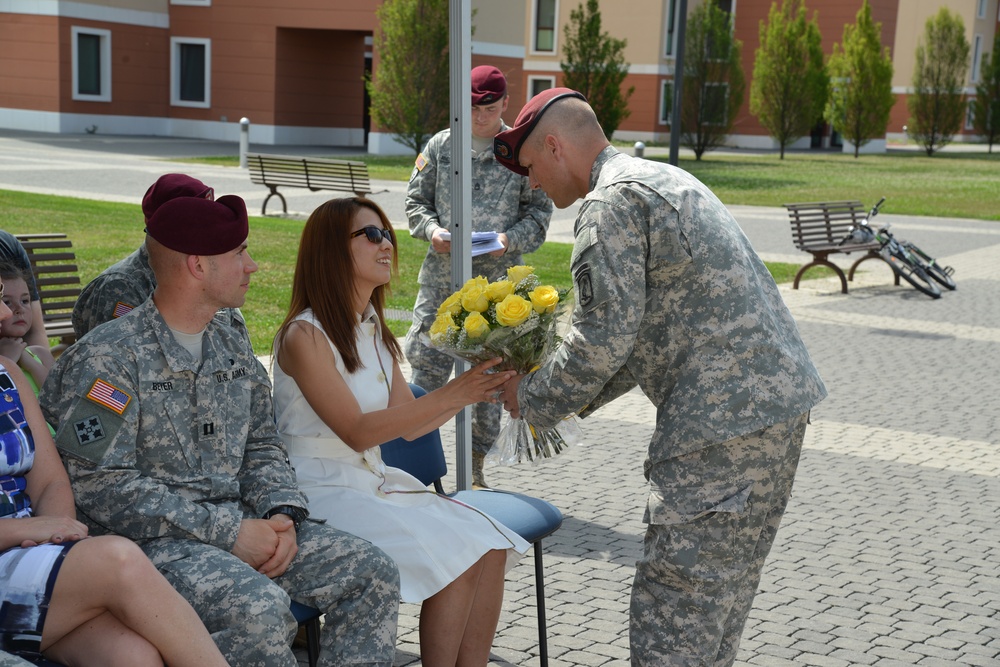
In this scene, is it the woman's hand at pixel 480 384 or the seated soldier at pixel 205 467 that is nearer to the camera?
the seated soldier at pixel 205 467

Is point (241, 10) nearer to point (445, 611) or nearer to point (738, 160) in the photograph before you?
point (738, 160)

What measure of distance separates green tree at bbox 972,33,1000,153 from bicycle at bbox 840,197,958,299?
50594 mm

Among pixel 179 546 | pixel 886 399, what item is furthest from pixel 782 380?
pixel 886 399

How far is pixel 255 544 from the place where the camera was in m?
3.38

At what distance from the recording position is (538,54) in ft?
175

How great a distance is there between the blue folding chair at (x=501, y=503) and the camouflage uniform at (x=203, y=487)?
740 millimetres

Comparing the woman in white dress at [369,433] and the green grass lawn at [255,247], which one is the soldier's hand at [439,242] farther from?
the green grass lawn at [255,247]

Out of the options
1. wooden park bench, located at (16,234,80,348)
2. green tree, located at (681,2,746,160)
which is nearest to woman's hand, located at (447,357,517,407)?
wooden park bench, located at (16,234,80,348)

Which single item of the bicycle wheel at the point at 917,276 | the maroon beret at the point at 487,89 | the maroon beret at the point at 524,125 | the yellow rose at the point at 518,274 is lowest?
the bicycle wheel at the point at 917,276

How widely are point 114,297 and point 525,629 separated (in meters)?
2.11

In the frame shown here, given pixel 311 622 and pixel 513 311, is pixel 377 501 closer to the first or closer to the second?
pixel 311 622

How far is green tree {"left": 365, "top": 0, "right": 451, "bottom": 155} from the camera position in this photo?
111ft

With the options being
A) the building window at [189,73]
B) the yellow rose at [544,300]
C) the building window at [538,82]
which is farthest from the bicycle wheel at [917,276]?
the building window at [538,82]

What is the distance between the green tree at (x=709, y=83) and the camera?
4512 centimetres
